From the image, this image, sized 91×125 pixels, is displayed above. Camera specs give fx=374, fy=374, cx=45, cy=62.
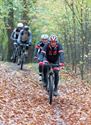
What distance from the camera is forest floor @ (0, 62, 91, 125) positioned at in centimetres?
989

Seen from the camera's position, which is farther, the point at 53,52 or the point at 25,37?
the point at 25,37

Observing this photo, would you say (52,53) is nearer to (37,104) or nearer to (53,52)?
(53,52)

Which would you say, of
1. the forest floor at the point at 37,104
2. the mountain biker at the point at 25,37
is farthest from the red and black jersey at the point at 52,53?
the mountain biker at the point at 25,37

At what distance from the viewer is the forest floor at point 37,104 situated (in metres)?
9.89

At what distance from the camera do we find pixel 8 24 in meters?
27.2

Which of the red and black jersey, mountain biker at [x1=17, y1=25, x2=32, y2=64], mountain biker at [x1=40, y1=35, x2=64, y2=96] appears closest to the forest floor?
mountain biker at [x1=40, y1=35, x2=64, y2=96]

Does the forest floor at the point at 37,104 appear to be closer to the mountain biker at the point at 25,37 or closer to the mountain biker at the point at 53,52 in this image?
the mountain biker at the point at 53,52

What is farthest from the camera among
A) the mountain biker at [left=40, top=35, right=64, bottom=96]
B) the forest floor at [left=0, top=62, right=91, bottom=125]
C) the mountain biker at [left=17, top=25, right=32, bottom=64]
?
the mountain biker at [left=17, top=25, right=32, bottom=64]

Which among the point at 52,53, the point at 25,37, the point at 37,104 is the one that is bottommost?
the point at 37,104

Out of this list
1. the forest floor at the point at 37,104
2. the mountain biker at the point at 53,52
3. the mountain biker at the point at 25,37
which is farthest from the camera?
the mountain biker at the point at 25,37

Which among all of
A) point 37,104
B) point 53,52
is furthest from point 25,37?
point 37,104

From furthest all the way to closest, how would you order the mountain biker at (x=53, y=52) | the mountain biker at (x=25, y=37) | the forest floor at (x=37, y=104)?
the mountain biker at (x=25, y=37) < the mountain biker at (x=53, y=52) < the forest floor at (x=37, y=104)

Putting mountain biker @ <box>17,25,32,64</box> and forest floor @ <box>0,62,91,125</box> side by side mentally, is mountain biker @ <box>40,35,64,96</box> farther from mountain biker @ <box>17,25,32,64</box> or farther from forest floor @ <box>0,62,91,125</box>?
mountain biker @ <box>17,25,32,64</box>

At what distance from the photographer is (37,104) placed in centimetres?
1149
